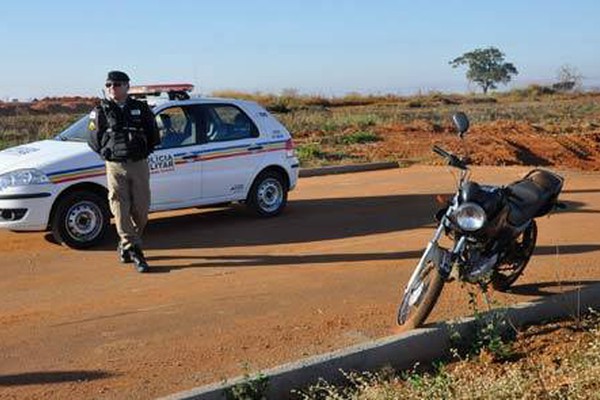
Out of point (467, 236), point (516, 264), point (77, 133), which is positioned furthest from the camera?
point (77, 133)

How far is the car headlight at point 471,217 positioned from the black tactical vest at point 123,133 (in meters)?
3.65

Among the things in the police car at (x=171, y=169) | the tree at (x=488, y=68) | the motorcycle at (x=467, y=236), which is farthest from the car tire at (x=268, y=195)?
the tree at (x=488, y=68)

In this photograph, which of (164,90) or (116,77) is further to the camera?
(164,90)

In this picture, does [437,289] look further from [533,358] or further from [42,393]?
[42,393]

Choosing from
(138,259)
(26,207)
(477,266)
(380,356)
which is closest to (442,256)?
(477,266)

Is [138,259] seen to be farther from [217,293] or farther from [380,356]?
[380,356]

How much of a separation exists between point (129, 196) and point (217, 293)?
1.59 meters

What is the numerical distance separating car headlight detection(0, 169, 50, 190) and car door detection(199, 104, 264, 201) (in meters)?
2.16

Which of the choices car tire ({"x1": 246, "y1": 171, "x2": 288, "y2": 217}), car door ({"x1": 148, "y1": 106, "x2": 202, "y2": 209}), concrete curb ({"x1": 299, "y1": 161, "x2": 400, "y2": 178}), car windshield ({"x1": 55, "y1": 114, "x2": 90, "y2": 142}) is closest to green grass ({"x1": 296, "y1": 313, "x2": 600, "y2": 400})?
car door ({"x1": 148, "y1": 106, "x2": 202, "y2": 209})

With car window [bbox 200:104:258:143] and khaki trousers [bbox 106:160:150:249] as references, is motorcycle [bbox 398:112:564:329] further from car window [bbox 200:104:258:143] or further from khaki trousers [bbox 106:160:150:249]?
car window [bbox 200:104:258:143]

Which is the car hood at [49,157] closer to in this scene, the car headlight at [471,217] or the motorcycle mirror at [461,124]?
the motorcycle mirror at [461,124]

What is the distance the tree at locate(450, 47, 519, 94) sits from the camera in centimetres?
11519

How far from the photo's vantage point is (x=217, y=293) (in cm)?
775

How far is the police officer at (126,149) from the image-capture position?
8.44 meters
